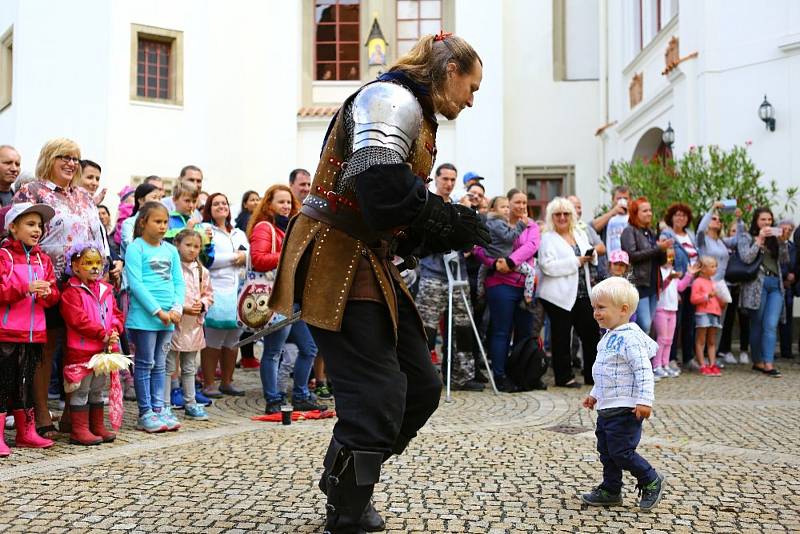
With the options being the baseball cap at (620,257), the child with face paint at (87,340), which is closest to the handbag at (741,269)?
the baseball cap at (620,257)

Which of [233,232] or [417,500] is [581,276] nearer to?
[233,232]

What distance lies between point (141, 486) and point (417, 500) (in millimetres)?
1369

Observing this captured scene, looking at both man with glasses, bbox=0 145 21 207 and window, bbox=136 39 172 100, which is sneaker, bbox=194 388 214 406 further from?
window, bbox=136 39 172 100

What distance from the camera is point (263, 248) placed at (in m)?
6.91

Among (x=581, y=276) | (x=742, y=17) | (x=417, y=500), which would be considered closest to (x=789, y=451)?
(x=417, y=500)

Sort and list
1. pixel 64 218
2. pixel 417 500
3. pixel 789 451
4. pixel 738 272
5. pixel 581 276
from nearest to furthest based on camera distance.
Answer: pixel 417 500 → pixel 789 451 → pixel 64 218 → pixel 581 276 → pixel 738 272

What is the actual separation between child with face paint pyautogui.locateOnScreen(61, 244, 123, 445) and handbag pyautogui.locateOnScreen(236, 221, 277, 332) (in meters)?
1.20

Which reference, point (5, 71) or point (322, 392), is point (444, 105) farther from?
point (5, 71)

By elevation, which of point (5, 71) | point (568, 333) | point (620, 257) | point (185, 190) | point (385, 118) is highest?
point (5, 71)

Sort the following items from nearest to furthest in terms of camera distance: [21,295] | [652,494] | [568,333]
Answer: [652,494], [21,295], [568,333]

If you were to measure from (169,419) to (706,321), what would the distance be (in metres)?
6.46

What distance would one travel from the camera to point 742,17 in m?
14.4

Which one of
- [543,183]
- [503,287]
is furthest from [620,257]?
[543,183]

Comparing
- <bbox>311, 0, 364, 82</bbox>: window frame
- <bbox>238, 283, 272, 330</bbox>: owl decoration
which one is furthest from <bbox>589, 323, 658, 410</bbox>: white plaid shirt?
<bbox>311, 0, 364, 82</bbox>: window frame
